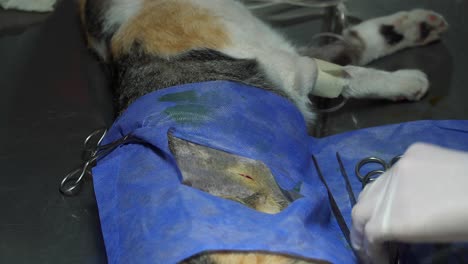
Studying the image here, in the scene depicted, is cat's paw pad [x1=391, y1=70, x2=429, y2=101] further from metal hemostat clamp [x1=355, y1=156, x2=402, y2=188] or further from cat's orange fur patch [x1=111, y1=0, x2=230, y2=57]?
cat's orange fur patch [x1=111, y1=0, x2=230, y2=57]

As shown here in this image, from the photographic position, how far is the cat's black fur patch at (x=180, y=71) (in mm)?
1558

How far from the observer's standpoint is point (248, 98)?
59.9 inches

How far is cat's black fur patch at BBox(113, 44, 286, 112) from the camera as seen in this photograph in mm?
1558

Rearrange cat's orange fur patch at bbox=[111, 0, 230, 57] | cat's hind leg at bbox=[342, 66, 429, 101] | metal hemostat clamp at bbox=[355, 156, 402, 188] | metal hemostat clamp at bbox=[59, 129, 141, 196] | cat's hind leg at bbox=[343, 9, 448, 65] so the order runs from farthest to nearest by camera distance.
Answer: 1. cat's hind leg at bbox=[343, 9, 448, 65]
2. cat's hind leg at bbox=[342, 66, 429, 101]
3. cat's orange fur patch at bbox=[111, 0, 230, 57]
4. metal hemostat clamp at bbox=[355, 156, 402, 188]
5. metal hemostat clamp at bbox=[59, 129, 141, 196]

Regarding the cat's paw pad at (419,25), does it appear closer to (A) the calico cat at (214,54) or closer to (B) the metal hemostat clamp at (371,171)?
(A) the calico cat at (214,54)

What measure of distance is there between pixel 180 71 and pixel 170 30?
0.20 m

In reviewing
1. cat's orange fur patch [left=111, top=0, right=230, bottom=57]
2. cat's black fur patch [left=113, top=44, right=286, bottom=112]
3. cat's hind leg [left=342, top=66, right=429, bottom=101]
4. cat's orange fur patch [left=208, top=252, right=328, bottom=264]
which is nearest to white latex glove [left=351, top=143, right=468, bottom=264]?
cat's orange fur patch [left=208, top=252, right=328, bottom=264]

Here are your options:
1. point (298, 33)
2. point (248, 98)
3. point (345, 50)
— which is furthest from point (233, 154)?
point (298, 33)

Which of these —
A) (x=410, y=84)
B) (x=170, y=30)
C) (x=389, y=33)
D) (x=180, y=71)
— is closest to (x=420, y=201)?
(x=180, y=71)

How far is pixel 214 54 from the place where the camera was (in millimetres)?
1667

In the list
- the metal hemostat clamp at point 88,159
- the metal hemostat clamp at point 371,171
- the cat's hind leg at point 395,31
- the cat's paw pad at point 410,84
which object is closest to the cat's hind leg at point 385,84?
the cat's paw pad at point 410,84

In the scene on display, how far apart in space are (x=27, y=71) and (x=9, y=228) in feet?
2.63

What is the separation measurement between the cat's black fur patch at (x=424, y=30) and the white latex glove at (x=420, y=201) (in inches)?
52.7

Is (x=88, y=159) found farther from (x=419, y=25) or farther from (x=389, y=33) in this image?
(x=419, y=25)
